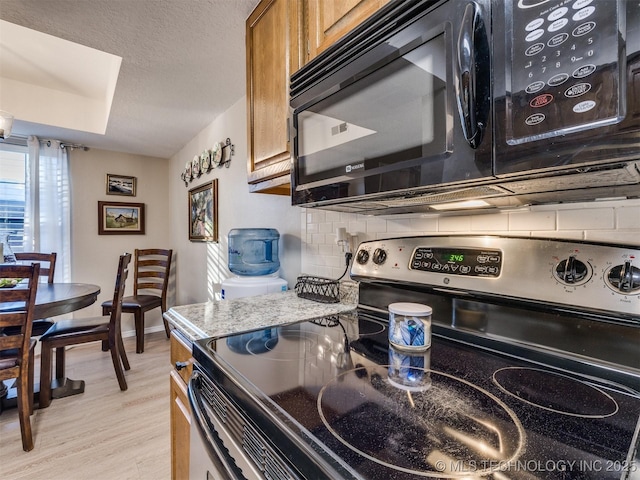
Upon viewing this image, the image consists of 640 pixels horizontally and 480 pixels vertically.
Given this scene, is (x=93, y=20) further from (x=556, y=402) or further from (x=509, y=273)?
(x=556, y=402)

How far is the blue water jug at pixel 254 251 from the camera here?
198 cm

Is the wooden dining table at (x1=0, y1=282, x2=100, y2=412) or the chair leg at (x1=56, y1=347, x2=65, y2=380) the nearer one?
the wooden dining table at (x1=0, y1=282, x2=100, y2=412)

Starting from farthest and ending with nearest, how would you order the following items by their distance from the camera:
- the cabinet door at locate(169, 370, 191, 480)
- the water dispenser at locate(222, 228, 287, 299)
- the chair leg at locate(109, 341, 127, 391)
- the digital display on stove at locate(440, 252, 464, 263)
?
the chair leg at locate(109, 341, 127, 391), the water dispenser at locate(222, 228, 287, 299), the cabinet door at locate(169, 370, 191, 480), the digital display on stove at locate(440, 252, 464, 263)

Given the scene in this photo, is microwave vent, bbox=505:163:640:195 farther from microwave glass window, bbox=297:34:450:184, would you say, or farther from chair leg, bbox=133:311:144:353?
chair leg, bbox=133:311:144:353

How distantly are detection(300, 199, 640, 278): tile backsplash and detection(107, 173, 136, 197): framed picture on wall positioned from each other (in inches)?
134

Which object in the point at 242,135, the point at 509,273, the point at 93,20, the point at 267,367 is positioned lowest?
the point at 267,367

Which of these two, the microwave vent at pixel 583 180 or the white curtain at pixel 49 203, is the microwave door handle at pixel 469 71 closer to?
the microwave vent at pixel 583 180

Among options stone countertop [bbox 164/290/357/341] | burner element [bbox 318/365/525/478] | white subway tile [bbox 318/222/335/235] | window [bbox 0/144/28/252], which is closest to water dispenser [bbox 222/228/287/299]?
stone countertop [bbox 164/290/357/341]

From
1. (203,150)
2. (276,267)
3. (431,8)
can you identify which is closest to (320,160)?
(431,8)

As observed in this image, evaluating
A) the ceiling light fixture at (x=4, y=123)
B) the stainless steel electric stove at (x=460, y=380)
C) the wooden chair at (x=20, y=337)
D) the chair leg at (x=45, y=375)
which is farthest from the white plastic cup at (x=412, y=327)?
the ceiling light fixture at (x=4, y=123)

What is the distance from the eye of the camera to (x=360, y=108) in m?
0.78

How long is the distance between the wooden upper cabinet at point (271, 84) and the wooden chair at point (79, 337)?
1.82 meters

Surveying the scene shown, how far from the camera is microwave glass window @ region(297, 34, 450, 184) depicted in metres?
0.61

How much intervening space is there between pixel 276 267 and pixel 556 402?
5.31 feet
